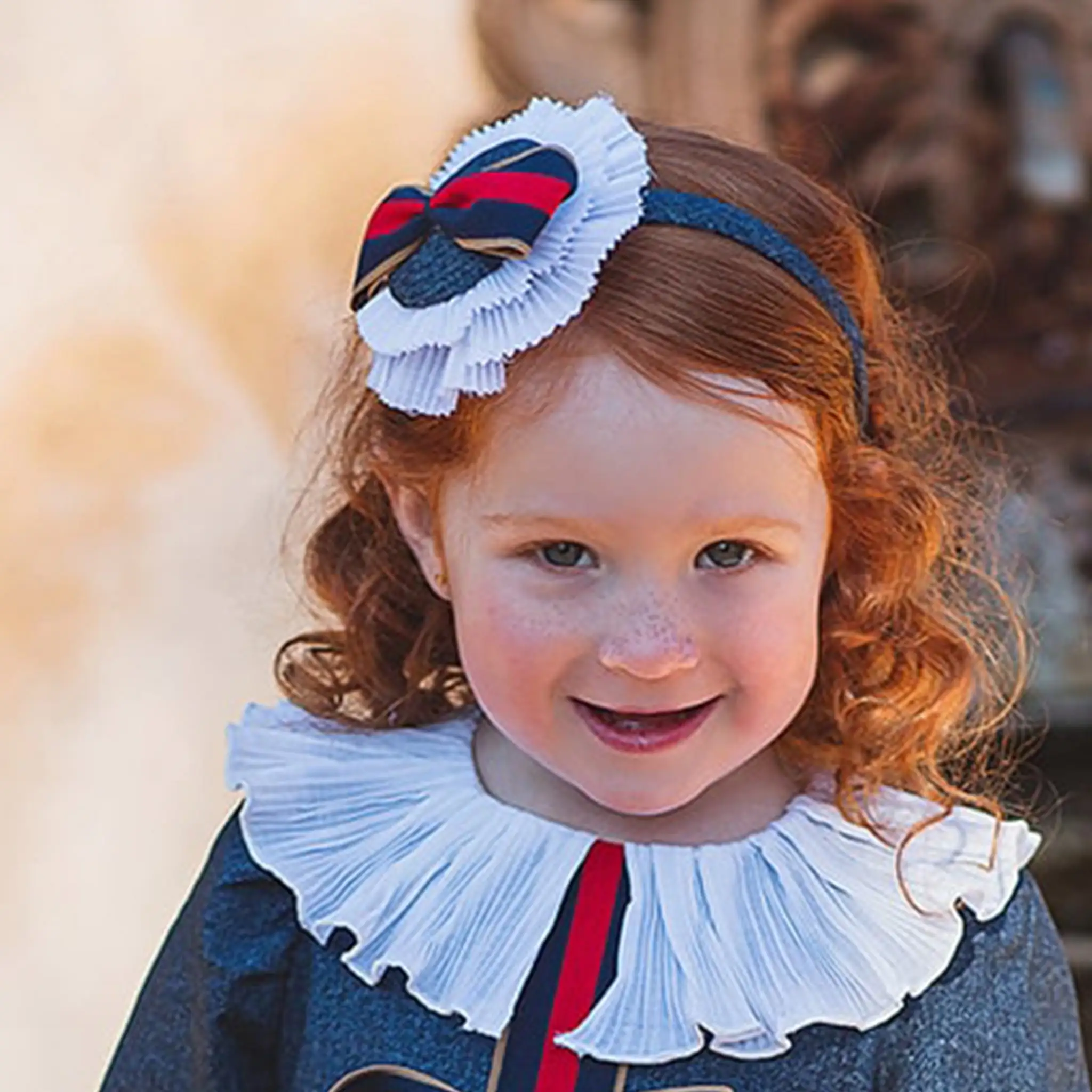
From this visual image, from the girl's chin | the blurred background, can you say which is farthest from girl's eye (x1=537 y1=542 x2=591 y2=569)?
the blurred background

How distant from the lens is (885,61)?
83.9 inches

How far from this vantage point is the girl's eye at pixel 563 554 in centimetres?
102

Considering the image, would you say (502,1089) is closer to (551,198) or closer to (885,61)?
(551,198)

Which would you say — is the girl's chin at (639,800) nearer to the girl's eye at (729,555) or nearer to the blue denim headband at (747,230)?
the girl's eye at (729,555)

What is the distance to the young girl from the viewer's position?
3.31 ft

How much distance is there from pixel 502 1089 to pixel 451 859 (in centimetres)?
13

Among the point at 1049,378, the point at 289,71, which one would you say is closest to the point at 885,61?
the point at 1049,378

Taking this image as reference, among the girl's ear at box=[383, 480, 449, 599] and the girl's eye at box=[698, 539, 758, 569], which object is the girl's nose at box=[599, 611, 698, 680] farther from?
the girl's ear at box=[383, 480, 449, 599]

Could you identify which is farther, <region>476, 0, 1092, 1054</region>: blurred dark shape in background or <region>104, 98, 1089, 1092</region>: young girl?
<region>476, 0, 1092, 1054</region>: blurred dark shape in background

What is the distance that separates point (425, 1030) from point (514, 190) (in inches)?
17.6

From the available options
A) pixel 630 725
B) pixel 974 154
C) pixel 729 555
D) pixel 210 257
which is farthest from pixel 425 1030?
pixel 974 154

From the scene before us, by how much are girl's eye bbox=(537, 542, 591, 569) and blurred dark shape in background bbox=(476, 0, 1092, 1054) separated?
38.5 inches

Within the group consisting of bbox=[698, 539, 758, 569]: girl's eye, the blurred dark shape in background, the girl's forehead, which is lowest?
bbox=[698, 539, 758, 569]: girl's eye

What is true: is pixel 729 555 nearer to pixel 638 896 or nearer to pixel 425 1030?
pixel 638 896
